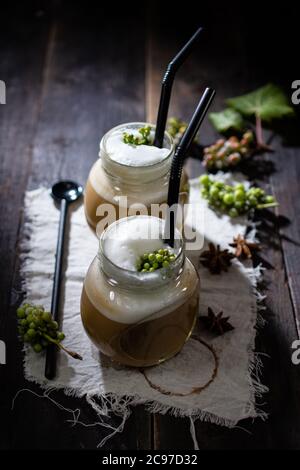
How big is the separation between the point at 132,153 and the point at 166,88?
6.0 inches

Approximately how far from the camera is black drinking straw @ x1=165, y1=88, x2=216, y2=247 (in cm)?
113

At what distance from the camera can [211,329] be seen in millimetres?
1318

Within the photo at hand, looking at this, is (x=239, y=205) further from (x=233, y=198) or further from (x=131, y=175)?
(x=131, y=175)

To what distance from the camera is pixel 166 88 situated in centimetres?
127

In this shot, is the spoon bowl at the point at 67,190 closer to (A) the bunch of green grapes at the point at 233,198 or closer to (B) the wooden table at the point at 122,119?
(B) the wooden table at the point at 122,119

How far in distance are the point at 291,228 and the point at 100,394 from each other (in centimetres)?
66

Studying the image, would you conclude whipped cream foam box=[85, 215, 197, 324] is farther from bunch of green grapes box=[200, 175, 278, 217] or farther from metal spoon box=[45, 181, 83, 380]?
bunch of green grapes box=[200, 175, 278, 217]

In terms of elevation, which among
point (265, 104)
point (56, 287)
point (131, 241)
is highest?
point (131, 241)

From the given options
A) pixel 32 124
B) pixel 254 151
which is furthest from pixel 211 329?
pixel 32 124

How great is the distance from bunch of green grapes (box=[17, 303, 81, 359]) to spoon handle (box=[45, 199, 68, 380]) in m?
0.02

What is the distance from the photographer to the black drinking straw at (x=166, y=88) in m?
1.26

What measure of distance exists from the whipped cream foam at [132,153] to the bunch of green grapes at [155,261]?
24 centimetres

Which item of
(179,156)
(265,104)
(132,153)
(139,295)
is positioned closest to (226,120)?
(265,104)

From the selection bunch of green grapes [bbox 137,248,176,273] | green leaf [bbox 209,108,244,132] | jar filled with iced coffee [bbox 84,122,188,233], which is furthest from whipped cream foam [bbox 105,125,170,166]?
green leaf [bbox 209,108,244,132]
